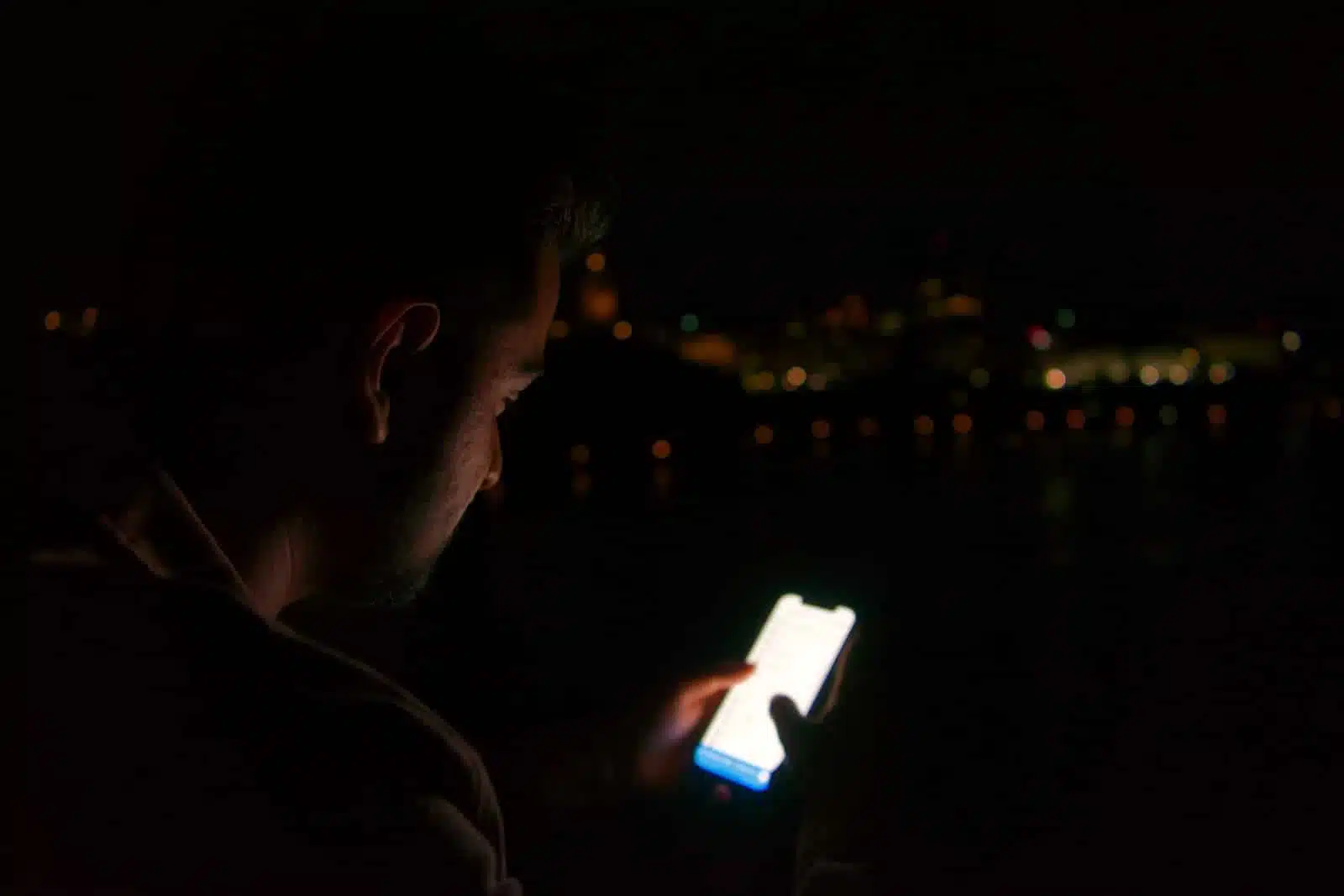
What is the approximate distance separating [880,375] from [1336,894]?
224 ft

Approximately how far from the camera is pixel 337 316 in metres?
1.28

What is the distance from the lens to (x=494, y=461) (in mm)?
1636

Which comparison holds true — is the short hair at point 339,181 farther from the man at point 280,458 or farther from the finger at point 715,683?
the finger at point 715,683

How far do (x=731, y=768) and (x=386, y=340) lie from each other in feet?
5.59

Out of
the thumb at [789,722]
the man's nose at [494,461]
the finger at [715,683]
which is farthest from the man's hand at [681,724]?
the man's nose at [494,461]

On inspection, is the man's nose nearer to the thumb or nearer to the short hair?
the short hair

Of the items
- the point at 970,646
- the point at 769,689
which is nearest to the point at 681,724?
the point at 769,689

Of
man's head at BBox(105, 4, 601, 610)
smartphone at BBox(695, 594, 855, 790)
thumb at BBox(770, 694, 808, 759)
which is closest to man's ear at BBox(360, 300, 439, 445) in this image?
man's head at BBox(105, 4, 601, 610)

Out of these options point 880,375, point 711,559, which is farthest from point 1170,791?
point 880,375

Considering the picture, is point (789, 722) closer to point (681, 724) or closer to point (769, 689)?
point (681, 724)

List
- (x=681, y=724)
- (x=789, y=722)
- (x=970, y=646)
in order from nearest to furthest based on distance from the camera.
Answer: (x=789, y=722), (x=681, y=724), (x=970, y=646)

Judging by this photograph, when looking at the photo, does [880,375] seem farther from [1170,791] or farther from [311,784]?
[311,784]

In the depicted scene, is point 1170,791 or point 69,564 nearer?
point 69,564

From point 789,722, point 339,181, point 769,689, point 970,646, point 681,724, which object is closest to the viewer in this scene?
point 339,181
